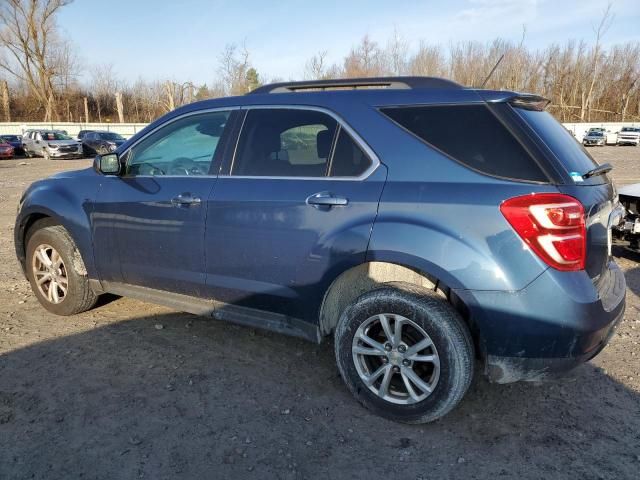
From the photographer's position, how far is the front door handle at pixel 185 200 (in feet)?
11.0

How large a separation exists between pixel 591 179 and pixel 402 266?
43.9 inches

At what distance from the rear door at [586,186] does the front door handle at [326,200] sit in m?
1.05

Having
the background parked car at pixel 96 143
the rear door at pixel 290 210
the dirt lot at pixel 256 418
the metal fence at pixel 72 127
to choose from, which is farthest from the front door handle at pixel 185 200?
the metal fence at pixel 72 127

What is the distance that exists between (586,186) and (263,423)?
84.9 inches

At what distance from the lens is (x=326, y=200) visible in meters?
2.85

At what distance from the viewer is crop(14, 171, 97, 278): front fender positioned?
3941mm

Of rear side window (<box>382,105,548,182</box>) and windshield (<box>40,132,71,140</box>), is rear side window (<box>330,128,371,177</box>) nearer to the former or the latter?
rear side window (<box>382,105,548,182</box>)

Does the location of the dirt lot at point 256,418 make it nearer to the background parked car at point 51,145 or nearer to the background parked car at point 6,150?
the background parked car at point 51,145

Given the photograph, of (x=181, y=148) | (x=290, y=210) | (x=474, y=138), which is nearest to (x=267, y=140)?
(x=290, y=210)

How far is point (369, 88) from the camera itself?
3100mm

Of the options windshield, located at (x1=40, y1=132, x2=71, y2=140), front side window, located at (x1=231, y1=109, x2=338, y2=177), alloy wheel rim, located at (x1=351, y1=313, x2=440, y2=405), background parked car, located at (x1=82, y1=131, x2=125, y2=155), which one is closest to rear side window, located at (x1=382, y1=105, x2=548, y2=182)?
front side window, located at (x1=231, y1=109, x2=338, y2=177)

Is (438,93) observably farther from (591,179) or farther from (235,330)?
(235,330)

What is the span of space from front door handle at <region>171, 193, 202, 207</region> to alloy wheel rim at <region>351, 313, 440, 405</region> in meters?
1.40

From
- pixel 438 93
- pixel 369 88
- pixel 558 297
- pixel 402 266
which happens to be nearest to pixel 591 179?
pixel 558 297
